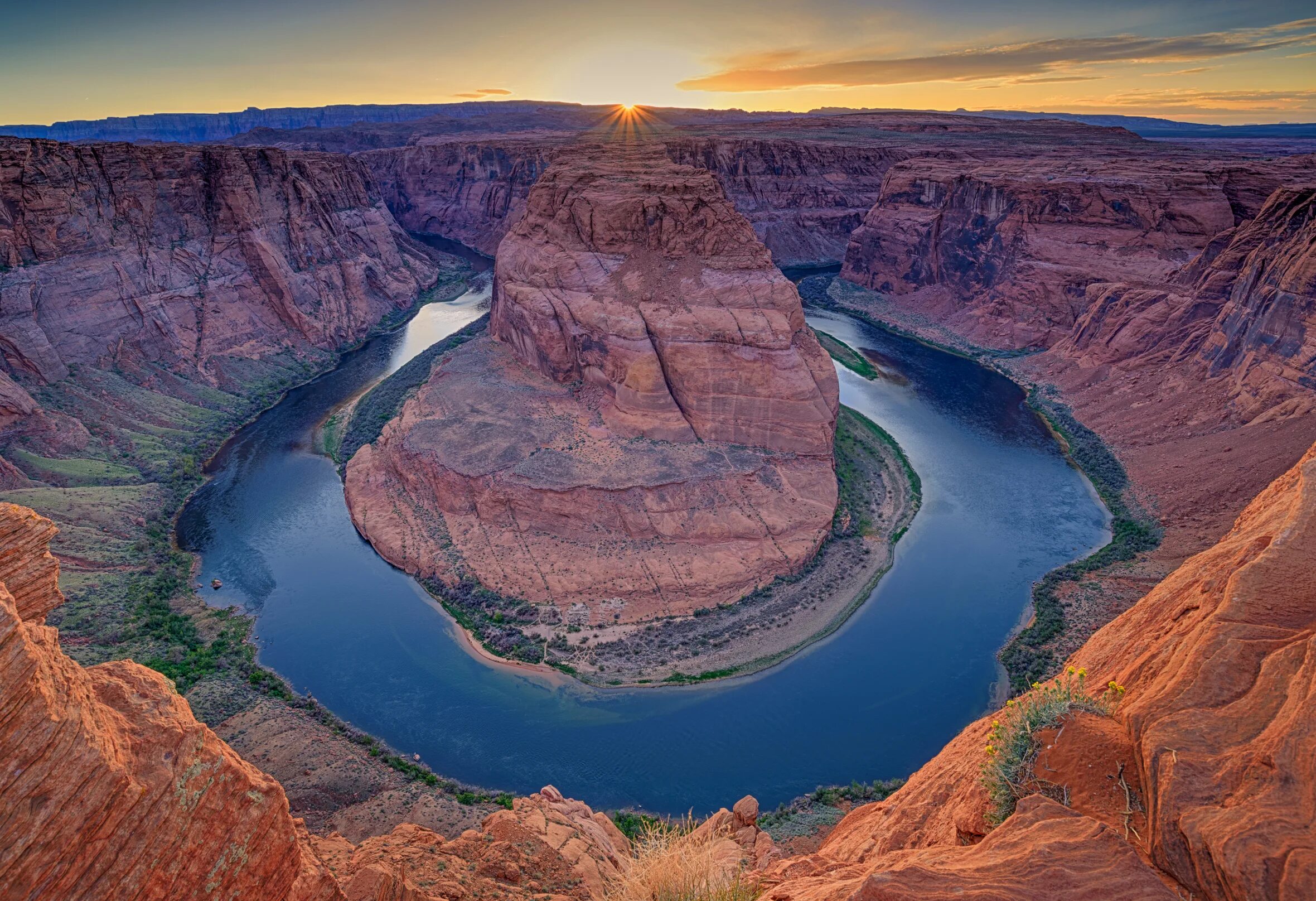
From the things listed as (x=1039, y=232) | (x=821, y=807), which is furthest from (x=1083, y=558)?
(x=1039, y=232)

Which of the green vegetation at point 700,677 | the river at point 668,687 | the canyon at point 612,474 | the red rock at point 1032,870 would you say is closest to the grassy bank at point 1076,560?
the canyon at point 612,474

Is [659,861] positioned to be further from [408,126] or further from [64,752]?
[408,126]

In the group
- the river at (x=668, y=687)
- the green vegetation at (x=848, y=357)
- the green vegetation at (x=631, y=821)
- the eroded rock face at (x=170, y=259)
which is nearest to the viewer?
the green vegetation at (x=631, y=821)

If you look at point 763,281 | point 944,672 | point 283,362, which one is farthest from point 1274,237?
point 283,362

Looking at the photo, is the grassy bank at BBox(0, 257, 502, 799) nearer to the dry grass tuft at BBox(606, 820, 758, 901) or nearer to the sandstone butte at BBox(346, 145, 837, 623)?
the sandstone butte at BBox(346, 145, 837, 623)

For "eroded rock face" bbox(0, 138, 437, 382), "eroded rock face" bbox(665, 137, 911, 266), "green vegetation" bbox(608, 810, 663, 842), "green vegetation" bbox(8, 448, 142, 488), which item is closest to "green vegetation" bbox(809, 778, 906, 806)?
"green vegetation" bbox(608, 810, 663, 842)

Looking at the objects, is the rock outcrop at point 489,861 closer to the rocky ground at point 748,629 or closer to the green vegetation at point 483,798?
the green vegetation at point 483,798
